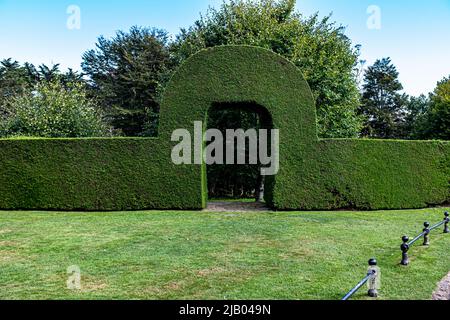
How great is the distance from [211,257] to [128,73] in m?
24.3

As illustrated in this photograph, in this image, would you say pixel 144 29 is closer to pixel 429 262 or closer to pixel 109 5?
pixel 109 5

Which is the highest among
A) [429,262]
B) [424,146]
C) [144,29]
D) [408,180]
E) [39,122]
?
[144,29]

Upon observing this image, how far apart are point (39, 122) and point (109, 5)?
998cm

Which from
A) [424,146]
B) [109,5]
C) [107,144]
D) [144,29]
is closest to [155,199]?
[107,144]

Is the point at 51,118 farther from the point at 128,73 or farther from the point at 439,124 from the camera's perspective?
the point at 439,124

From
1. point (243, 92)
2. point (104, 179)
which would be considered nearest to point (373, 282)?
point (243, 92)

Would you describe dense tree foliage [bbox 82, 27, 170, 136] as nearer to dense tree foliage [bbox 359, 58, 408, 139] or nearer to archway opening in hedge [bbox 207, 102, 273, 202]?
archway opening in hedge [bbox 207, 102, 273, 202]

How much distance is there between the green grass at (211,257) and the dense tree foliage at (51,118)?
8.62m

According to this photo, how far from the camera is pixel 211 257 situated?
18.7ft

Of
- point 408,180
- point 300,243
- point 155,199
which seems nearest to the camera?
point 300,243

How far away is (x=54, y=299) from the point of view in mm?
3932

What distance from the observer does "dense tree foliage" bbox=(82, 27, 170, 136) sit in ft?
88.6

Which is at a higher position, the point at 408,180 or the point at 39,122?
the point at 39,122

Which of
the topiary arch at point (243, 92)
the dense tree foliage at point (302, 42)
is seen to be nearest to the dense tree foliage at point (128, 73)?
the dense tree foliage at point (302, 42)
